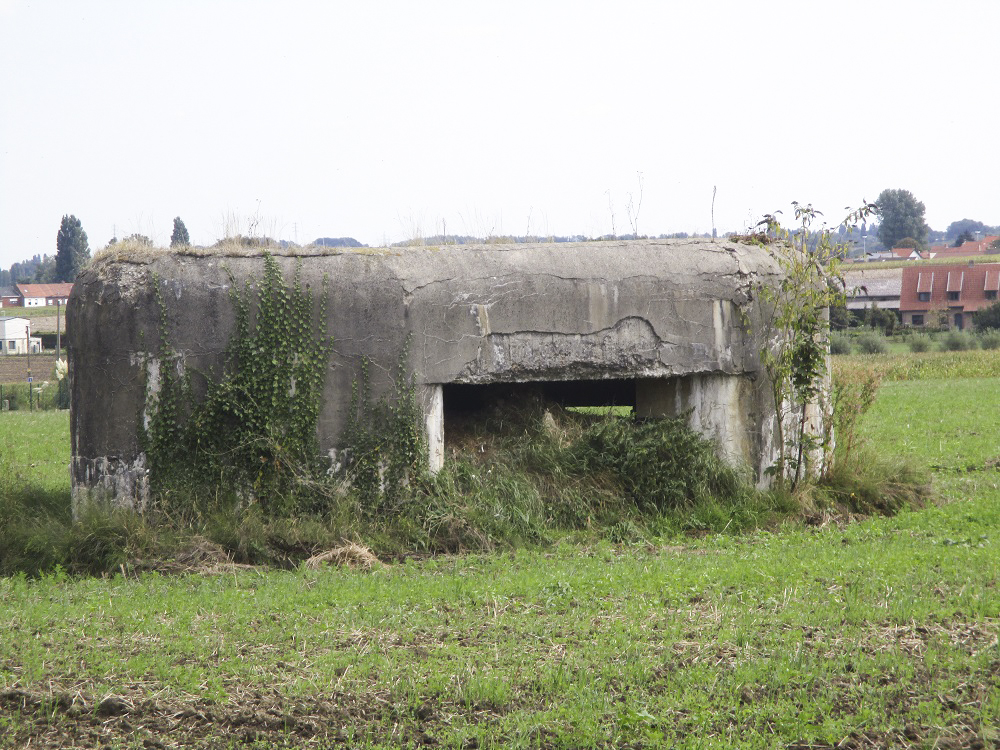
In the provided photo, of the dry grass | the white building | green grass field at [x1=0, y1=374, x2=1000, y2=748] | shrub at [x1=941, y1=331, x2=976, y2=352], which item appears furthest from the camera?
the white building

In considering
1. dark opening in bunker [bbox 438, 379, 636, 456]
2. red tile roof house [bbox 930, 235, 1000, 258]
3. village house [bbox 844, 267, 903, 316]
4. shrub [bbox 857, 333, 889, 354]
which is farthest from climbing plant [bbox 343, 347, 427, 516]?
red tile roof house [bbox 930, 235, 1000, 258]

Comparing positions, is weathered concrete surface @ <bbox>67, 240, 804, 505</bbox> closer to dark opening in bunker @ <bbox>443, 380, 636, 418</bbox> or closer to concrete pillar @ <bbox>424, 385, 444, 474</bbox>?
concrete pillar @ <bbox>424, 385, 444, 474</bbox>

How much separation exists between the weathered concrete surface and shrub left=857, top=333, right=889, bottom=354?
99.2 feet

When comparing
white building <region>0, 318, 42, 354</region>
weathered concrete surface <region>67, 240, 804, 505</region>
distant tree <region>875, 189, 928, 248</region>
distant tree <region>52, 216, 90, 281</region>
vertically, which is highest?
distant tree <region>875, 189, 928, 248</region>

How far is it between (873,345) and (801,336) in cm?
3107

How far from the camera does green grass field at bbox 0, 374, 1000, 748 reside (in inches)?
162

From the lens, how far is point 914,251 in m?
86.0

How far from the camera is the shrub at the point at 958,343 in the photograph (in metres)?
37.0

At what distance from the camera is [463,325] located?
7.88 meters

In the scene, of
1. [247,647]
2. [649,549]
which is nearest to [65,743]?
[247,647]

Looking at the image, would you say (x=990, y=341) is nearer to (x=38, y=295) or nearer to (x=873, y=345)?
(x=873, y=345)

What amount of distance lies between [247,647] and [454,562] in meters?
2.28

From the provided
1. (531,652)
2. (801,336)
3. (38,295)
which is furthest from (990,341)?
(38,295)

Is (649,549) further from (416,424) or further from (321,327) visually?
(321,327)
